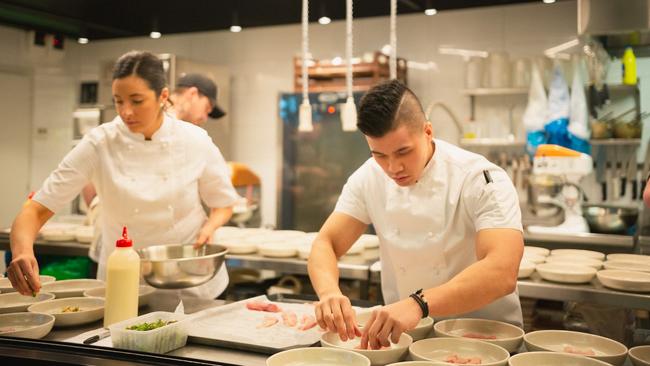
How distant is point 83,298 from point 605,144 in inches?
167

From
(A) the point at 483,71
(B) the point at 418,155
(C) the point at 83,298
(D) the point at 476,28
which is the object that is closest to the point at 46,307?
(C) the point at 83,298

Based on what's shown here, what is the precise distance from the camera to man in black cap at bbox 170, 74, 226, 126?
369cm

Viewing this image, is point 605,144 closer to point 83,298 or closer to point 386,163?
point 386,163

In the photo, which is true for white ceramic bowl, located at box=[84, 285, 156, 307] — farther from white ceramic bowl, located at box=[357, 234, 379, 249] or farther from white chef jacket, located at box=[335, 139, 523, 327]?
white ceramic bowl, located at box=[357, 234, 379, 249]

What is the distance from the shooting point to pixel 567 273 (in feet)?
9.01

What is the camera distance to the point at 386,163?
1.84m

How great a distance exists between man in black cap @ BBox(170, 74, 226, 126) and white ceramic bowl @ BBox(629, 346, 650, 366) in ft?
9.31

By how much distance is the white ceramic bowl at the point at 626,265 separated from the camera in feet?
9.49

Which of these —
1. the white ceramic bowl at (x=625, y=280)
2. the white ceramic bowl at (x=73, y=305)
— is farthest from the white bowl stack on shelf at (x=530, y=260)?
the white ceramic bowl at (x=73, y=305)

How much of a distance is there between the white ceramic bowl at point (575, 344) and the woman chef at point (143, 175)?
1.36 meters

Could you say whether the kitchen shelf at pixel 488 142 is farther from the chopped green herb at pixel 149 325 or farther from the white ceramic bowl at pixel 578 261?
the chopped green herb at pixel 149 325

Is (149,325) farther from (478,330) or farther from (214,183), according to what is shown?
(214,183)

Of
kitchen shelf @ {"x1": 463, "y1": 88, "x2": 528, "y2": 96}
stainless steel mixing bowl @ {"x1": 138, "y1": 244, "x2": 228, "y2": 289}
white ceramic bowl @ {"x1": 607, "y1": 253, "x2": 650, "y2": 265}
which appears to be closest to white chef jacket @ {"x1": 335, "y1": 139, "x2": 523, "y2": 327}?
stainless steel mixing bowl @ {"x1": 138, "y1": 244, "x2": 228, "y2": 289}

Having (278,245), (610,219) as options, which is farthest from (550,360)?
(610,219)
